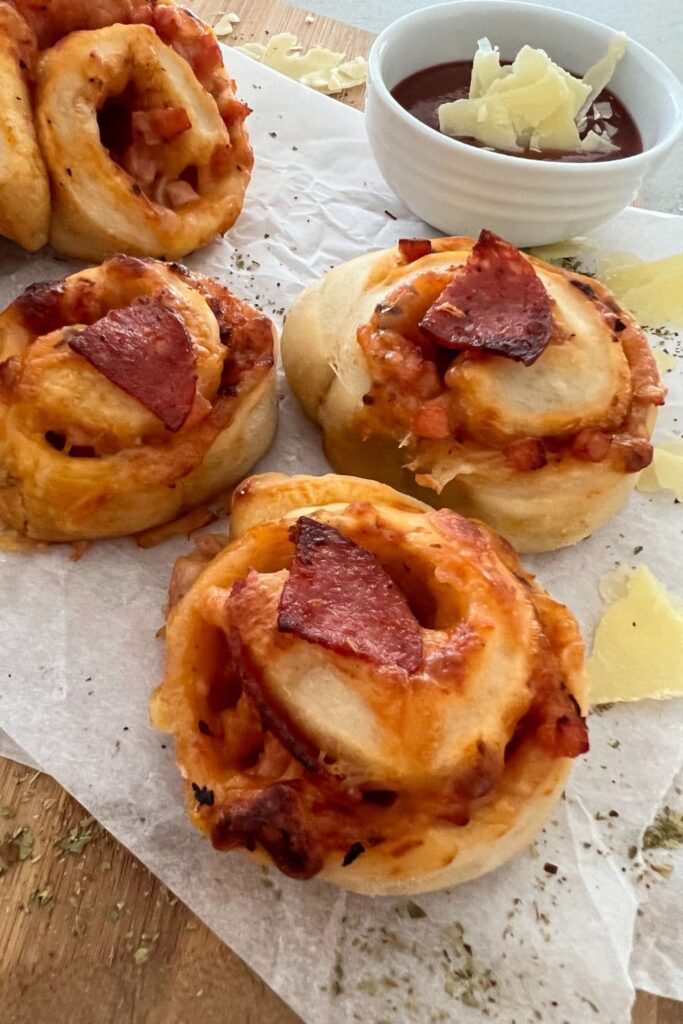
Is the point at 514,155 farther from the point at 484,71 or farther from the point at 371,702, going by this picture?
the point at 371,702

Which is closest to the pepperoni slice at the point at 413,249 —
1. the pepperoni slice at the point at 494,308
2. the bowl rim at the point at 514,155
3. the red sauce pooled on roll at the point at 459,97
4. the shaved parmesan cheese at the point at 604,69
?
the pepperoni slice at the point at 494,308

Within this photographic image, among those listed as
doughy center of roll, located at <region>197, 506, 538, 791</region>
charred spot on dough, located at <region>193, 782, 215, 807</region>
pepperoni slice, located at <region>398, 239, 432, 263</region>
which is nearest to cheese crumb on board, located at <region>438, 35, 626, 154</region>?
pepperoni slice, located at <region>398, 239, 432, 263</region>

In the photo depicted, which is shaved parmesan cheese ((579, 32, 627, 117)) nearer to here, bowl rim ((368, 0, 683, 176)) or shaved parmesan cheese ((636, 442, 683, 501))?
bowl rim ((368, 0, 683, 176))

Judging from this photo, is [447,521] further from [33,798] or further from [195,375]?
[33,798]

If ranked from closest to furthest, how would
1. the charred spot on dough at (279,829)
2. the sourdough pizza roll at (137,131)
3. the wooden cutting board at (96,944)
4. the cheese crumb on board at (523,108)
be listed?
the charred spot on dough at (279,829), the wooden cutting board at (96,944), the sourdough pizza roll at (137,131), the cheese crumb on board at (523,108)

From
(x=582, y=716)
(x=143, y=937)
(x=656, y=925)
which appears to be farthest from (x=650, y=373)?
(x=143, y=937)

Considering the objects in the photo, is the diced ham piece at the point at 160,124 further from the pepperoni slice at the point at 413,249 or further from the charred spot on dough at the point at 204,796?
the charred spot on dough at the point at 204,796
